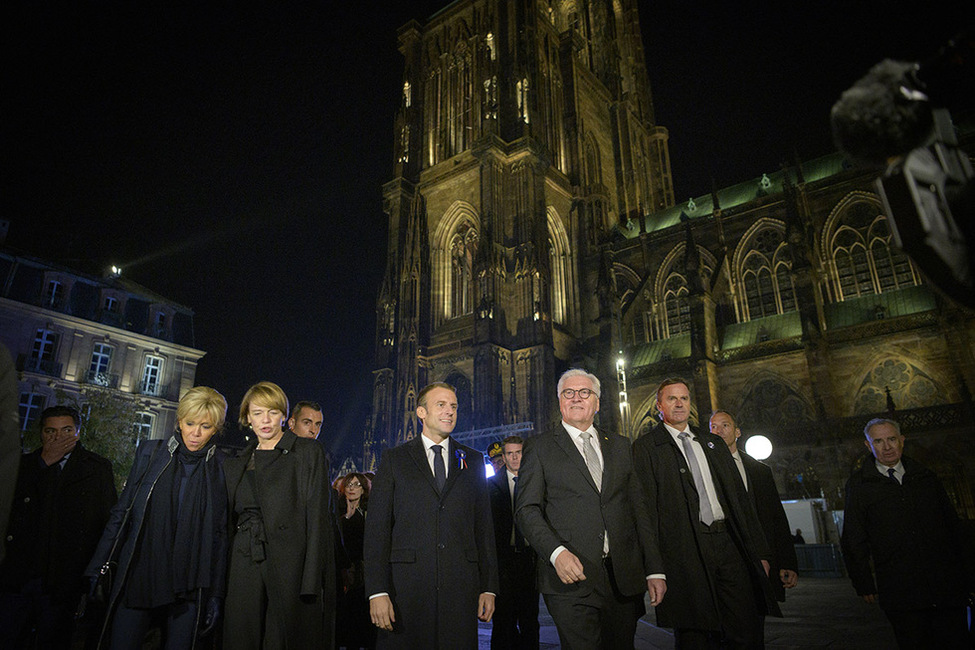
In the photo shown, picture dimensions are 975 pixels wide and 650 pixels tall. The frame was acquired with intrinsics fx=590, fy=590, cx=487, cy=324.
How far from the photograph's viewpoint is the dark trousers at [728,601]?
3.41 m

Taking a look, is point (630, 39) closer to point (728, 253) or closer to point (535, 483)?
point (728, 253)

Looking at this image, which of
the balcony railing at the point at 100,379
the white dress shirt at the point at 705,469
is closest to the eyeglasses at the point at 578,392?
the white dress shirt at the point at 705,469

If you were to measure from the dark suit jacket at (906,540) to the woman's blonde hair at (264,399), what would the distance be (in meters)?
4.09

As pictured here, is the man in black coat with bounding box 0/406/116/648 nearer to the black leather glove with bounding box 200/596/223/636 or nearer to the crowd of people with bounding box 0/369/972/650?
the crowd of people with bounding box 0/369/972/650

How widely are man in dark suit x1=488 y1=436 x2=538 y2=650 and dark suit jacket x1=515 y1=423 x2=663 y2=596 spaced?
134 cm

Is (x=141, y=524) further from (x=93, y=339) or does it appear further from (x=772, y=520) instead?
(x=93, y=339)

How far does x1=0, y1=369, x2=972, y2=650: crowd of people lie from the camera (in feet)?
10.8

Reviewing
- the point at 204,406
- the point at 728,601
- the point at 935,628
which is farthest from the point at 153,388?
the point at 935,628

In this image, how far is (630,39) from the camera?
40.7 meters

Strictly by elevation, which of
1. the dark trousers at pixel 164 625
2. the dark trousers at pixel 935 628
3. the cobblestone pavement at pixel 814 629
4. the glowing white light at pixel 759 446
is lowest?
the cobblestone pavement at pixel 814 629

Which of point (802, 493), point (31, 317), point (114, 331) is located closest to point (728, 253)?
point (802, 493)

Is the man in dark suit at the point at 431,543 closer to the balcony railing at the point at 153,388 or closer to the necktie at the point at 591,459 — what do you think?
the necktie at the point at 591,459

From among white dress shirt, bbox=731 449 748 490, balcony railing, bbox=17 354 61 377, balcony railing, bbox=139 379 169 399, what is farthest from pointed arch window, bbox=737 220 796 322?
balcony railing, bbox=17 354 61 377

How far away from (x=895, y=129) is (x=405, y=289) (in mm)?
26594
